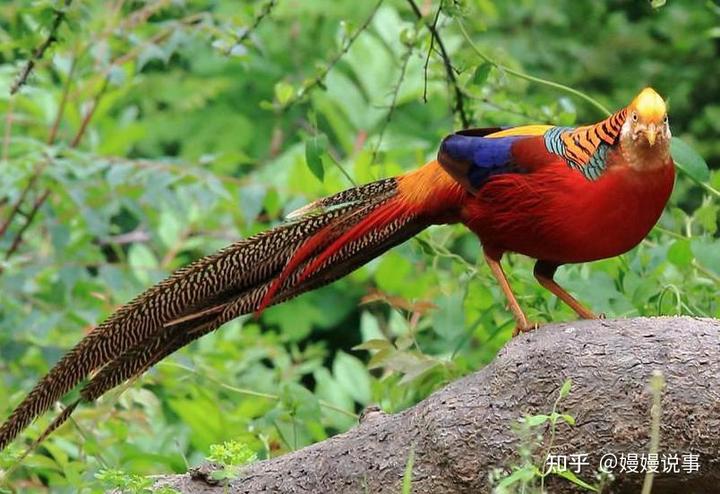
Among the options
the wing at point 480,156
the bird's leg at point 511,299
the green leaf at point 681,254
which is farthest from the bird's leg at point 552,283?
the green leaf at point 681,254

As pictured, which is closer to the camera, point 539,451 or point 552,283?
point 539,451

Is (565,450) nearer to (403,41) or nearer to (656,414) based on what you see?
(656,414)

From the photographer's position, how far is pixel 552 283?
10.6 feet

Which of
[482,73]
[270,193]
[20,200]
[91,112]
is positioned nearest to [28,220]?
[20,200]

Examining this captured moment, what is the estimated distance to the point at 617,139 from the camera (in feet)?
9.23

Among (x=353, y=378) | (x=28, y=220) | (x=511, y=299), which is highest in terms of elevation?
(x=28, y=220)

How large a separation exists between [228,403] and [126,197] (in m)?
0.98

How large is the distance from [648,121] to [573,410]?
2.15 feet

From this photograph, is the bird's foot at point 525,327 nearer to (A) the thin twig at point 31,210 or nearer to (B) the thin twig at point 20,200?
(B) the thin twig at point 20,200

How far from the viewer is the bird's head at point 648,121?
2719 mm

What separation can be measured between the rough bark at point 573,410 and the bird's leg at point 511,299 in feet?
0.84

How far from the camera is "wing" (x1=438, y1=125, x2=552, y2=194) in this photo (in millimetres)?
3059

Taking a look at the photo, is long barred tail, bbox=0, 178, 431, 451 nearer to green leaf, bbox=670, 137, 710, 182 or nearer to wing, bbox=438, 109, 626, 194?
wing, bbox=438, 109, 626, 194

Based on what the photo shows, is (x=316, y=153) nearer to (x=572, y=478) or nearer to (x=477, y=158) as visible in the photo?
(x=477, y=158)
